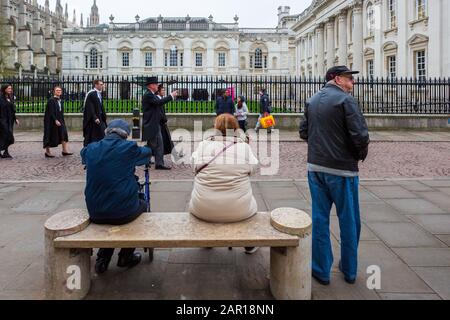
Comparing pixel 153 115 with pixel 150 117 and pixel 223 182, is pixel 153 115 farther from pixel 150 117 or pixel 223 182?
pixel 223 182

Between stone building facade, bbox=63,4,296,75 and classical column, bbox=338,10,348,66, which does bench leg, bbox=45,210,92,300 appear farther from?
stone building facade, bbox=63,4,296,75

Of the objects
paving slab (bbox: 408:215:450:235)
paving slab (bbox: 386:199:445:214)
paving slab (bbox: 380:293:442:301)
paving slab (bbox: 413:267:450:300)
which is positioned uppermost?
paving slab (bbox: 386:199:445:214)

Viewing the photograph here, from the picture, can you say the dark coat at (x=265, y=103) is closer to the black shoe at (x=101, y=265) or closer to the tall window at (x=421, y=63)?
the black shoe at (x=101, y=265)

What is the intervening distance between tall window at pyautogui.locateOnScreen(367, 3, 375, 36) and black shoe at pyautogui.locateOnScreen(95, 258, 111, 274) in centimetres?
3234

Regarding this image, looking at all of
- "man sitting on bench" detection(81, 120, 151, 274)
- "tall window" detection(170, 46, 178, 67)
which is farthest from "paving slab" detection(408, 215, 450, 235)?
"tall window" detection(170, 46, 178, 67)

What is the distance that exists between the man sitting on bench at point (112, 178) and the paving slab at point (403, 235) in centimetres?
273

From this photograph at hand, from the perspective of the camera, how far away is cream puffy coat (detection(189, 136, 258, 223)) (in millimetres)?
3389

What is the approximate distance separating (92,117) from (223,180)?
20.0ft

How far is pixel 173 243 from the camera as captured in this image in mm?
3068

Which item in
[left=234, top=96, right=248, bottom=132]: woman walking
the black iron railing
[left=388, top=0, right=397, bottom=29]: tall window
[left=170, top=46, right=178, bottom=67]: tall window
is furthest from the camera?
[left=170, top=46, right=178, bottom=67]: tall window
